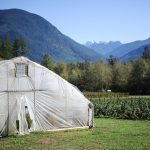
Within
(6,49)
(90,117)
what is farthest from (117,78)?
(90,117)

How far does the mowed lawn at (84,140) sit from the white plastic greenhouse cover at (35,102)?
1.07m

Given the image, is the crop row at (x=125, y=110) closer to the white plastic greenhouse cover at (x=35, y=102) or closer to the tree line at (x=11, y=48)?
the white plastic greenhouse cover at (x=35, y=102)

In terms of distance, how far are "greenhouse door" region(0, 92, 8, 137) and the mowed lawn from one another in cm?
96

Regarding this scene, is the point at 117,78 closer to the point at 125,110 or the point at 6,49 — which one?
the point at 6,49

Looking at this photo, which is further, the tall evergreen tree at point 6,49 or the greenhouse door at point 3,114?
the tall evergreen tree at point 6,49

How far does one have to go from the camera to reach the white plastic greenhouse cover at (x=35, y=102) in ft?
71.5

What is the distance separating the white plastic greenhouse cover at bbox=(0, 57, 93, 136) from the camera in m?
21.8

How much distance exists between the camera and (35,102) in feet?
75.3

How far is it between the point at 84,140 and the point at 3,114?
545 cm

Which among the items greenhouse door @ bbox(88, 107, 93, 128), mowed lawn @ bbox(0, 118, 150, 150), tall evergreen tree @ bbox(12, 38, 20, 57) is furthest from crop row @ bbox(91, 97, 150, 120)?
tall evergreen tree @ bbox(12, 38, 20, 57)

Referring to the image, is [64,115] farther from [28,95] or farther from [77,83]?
[77,83]

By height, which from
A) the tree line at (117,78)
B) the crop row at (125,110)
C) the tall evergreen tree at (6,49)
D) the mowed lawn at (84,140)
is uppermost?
the tall evergreen tree at (6,49)

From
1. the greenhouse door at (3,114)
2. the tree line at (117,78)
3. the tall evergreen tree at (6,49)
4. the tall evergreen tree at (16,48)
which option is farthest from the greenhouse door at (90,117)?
the tall evergreen tree at (16,48)

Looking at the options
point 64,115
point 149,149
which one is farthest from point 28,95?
point 149,149
